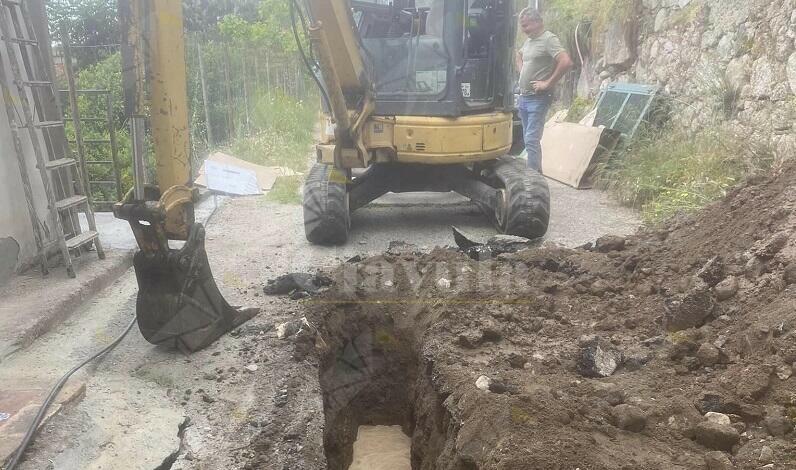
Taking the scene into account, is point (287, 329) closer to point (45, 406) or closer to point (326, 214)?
point (45, 406)

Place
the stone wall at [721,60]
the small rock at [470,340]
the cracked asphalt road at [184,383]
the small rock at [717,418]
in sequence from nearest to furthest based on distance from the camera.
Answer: the small rock at [717,418], the cracked asphalt road at [184,383], the small rock at [470,340], the stone wall at [721,60]

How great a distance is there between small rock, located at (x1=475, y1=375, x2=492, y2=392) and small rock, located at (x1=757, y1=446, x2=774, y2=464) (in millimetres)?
1103

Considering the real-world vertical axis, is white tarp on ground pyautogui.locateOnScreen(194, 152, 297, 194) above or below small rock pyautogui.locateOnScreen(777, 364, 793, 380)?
below

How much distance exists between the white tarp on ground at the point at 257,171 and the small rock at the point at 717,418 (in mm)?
6519

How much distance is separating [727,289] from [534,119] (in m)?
4.11

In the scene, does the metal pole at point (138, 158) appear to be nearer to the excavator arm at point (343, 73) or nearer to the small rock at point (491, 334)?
the excavator arm at point (343, 73)

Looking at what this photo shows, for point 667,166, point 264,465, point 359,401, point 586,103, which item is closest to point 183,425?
point 264,465

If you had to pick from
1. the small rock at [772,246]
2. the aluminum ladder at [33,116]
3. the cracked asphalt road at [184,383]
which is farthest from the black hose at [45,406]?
the small rock at [772,246]

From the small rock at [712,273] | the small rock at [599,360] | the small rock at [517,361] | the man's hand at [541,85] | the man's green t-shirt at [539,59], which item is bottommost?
the small rock at [517,361]

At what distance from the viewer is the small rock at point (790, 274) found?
2943 millimetres

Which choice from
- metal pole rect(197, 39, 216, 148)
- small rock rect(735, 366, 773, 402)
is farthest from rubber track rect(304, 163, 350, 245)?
metal pole rect(197, 39, 216, 148)

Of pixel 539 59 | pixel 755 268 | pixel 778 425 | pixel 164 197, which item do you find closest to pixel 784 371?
pixel 778 425

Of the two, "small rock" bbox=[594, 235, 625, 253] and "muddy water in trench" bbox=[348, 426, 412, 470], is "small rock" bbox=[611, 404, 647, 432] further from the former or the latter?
"small rock" bbox=[594, 235, 625, 253]

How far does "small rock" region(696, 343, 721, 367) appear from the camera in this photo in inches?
106
